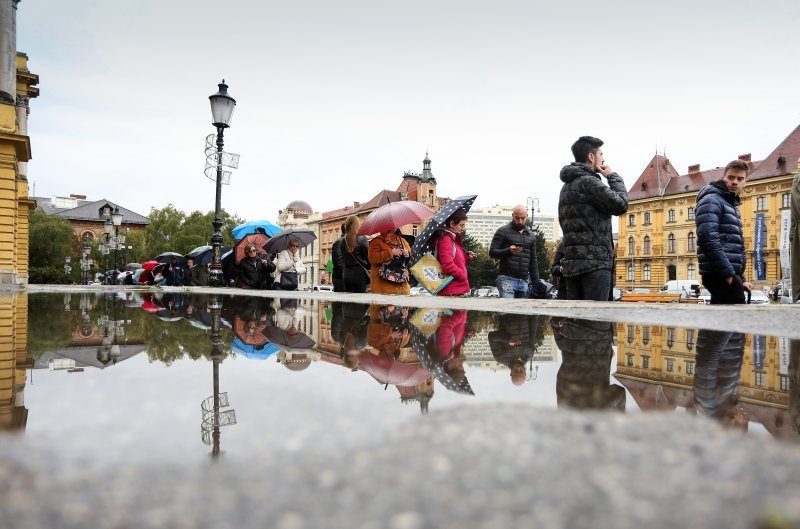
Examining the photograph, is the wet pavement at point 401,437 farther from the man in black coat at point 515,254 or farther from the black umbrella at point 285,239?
the black umbrella at point 285,239

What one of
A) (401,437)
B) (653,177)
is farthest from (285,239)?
(653,177)

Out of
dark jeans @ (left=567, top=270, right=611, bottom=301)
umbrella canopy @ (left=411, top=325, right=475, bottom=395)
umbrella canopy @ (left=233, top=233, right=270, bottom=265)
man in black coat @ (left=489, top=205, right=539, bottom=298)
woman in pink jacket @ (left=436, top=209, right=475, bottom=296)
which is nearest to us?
umbrella canopy @ (left=411, top=325, right=475, bottom=395)

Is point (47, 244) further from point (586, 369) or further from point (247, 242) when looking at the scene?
point (586, 369)

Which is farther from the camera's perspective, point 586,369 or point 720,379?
point 586,369

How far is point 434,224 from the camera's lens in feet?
25.4

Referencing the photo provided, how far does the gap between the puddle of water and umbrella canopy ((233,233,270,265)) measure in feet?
37.0

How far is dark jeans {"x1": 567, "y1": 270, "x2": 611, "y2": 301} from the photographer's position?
5961 millimetres

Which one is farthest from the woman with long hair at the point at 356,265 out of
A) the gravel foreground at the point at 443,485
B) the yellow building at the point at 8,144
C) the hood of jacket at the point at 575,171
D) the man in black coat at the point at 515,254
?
the yellow building at the point at 8,144

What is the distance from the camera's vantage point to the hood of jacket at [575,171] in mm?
5773

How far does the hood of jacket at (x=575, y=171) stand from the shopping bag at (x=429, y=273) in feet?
8.83

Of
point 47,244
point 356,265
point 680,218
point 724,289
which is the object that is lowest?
point 724,289

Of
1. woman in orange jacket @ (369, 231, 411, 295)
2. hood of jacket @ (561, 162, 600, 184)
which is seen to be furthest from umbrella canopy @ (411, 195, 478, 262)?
hood of jacket @ (561, 162, 600, 184)

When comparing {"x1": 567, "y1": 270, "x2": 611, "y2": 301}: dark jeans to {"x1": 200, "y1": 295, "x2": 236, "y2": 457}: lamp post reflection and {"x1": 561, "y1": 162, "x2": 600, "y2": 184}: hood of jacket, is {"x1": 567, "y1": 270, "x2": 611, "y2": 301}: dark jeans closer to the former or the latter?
{"x1": 561, "y1": 162, "x2": 600, "y2": 184}: hood of jacket

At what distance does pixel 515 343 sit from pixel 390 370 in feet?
3.46
